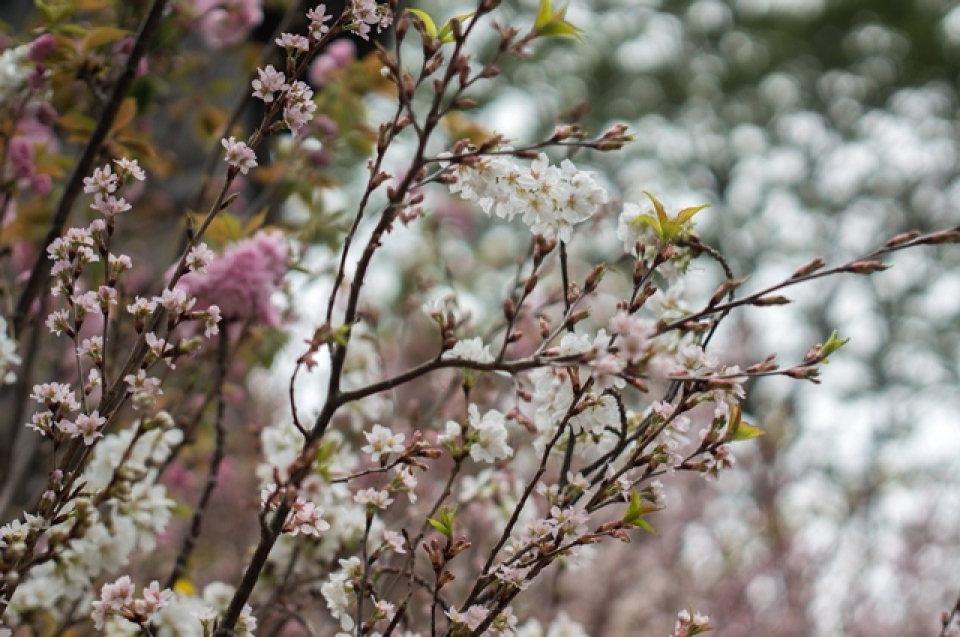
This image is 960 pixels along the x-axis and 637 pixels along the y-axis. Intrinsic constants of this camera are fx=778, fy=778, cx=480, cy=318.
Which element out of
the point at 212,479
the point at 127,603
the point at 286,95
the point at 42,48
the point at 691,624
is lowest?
the point at 127,603

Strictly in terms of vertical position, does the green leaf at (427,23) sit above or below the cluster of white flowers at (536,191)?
above

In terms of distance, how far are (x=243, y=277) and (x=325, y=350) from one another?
0.16 meters

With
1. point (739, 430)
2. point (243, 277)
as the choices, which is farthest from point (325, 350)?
point (739, 430)

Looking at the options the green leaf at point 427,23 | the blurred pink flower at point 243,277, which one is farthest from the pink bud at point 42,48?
the green leaf at point 427,23

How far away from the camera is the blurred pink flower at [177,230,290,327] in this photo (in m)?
0.96

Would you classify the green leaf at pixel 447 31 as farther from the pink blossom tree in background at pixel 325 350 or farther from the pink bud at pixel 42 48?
the pink bud at pixel 42 48

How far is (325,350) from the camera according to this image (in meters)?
1.06

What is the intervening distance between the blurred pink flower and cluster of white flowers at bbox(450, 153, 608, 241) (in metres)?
A: 0.40

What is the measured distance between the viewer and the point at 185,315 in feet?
2.12

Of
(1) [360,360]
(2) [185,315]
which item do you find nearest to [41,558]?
(2) [185,315]

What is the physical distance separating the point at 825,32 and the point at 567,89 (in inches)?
93.2

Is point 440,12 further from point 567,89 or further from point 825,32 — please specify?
point 825,32

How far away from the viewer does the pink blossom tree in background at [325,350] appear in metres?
0.60

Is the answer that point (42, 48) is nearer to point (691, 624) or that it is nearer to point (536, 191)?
point (536, 191)
